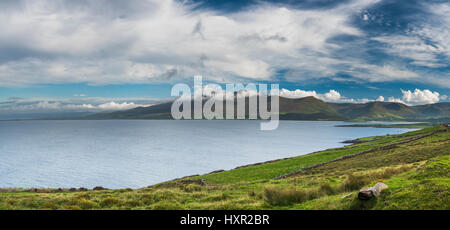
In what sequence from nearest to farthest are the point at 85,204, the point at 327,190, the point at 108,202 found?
1. the point at 327,190
2. the point at 85,204
3. the point at 108,202

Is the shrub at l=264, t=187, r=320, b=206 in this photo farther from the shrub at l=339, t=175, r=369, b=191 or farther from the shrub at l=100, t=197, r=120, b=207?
the shrub at l=100, t=197, r=120, b=207

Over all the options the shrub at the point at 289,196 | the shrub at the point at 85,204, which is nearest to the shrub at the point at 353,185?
the shrub at the point at 289,196

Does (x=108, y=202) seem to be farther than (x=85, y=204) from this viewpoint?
Yes

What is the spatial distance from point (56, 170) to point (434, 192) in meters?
83.9

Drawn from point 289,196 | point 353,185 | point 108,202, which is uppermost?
point 353,185

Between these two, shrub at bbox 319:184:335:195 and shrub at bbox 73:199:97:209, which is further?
shrub at bbox 73:199:97:209

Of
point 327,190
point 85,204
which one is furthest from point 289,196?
point 85,204

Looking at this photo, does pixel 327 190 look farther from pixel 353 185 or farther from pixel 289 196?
pixel 289 196

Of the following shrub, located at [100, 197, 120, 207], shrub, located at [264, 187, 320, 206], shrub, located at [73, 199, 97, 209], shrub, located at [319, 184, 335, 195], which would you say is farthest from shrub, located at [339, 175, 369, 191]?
shrub, located at [73, 199, 97, 209]

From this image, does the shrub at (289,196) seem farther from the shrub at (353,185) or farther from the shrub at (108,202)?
the shrub at (108,202)
